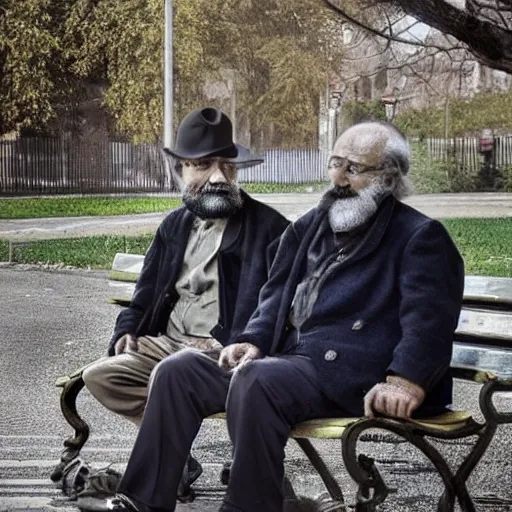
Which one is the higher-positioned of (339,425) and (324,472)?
(339,425)

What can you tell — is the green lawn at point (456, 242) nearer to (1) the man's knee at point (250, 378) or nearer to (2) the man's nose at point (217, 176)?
(2) the man's nose at point (217, 176)

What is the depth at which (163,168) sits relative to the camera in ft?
18.6

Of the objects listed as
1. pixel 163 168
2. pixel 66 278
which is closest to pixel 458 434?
pixel 163 168

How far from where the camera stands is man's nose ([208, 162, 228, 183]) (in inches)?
130

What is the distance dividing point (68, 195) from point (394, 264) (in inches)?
132

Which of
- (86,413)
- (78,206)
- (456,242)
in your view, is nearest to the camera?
(86,413)

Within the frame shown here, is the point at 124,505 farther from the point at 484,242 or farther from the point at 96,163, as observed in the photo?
the point at 484,242

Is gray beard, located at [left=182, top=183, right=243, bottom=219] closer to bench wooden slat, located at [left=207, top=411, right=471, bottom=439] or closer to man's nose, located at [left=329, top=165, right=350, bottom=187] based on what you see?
man's nose, located at [left=329, top=165, right=350, bottom=187]

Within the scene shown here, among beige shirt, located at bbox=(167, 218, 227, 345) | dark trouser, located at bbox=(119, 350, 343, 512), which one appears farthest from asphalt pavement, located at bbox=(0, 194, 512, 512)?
dark trouser, located at bbox=(119, 350, 343, 512)

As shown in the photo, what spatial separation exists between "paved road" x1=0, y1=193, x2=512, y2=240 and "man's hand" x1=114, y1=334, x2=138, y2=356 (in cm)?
211

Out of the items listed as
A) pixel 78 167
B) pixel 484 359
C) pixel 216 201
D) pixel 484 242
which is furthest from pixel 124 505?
pixel 484 242

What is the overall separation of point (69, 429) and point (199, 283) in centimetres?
176

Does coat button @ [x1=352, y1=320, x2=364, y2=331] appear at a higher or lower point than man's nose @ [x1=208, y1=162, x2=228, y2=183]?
lower

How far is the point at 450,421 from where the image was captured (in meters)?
2.96
